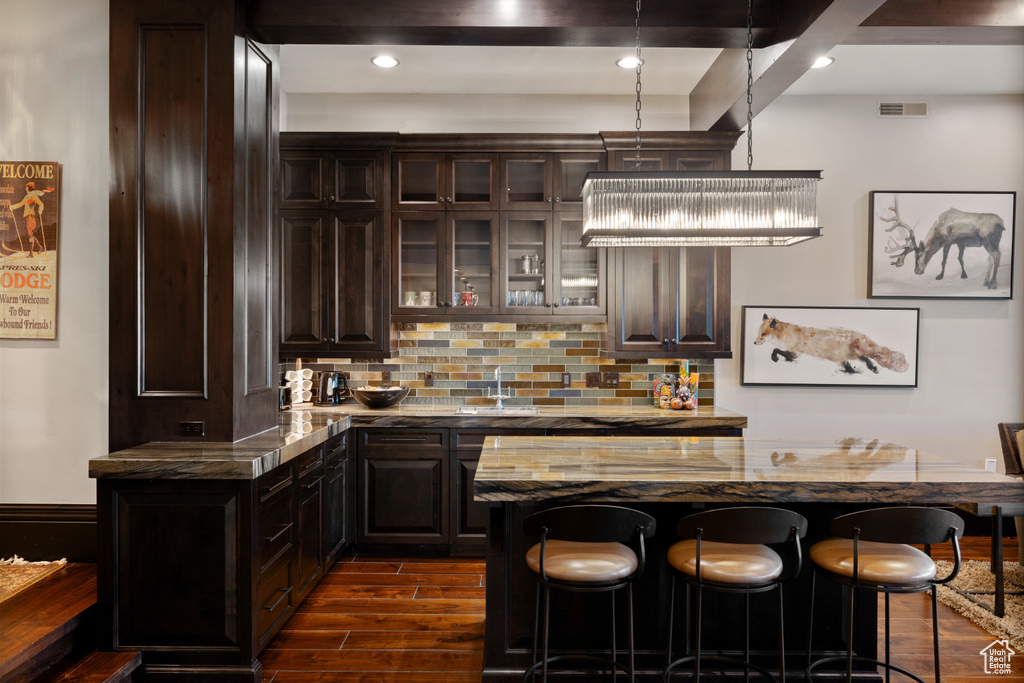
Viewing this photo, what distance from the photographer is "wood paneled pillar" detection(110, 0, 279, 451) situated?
2682 millimetres

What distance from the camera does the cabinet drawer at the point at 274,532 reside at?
99.7 inches

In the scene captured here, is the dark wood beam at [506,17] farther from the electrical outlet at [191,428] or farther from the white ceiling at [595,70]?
the electrical outlet at [191,428]

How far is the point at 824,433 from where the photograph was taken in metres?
4.43

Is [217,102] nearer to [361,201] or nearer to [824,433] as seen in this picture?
[361,201]

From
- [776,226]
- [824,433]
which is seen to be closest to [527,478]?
[776,226]

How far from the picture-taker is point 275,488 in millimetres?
2670

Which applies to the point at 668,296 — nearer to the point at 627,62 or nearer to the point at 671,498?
the point at 627,62

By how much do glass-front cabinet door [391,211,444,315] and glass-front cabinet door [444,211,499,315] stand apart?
73 mm

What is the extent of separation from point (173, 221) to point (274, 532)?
58.6 inches

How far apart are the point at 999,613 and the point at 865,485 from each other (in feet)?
5.94

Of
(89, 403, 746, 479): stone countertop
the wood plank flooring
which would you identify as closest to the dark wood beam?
(89, 403, 746, 479): stone countertop

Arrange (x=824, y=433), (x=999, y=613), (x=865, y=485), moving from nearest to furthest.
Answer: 1. (x=865, y=485)
2. (x=999, y=613)
3. (x=824, y=433)

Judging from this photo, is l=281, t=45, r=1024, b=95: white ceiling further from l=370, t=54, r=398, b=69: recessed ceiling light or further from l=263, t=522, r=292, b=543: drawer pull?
l=263, t=522, r=292, b=543: drawer pull

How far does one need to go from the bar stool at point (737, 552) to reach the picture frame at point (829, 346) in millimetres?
2607
